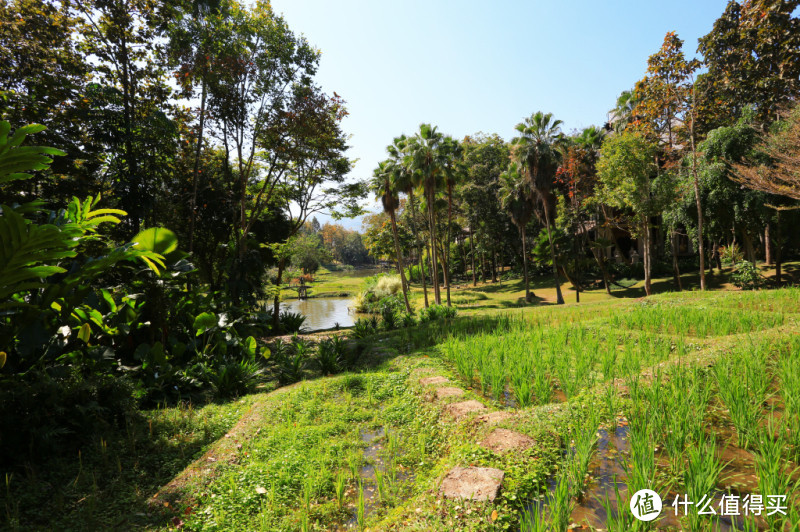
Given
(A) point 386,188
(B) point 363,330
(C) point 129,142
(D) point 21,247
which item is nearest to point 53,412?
(D) point 21,247

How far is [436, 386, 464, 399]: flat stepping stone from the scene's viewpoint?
4.19 meters

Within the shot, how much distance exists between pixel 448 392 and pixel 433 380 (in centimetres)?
57

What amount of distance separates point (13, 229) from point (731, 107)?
2509cm

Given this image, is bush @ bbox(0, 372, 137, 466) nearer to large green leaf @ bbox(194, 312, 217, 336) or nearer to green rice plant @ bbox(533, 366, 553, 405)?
large green leaf @ bbox(194, 312, 217, 336)

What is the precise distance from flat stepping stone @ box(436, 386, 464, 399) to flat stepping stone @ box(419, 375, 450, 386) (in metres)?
0.25

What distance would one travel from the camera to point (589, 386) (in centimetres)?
407

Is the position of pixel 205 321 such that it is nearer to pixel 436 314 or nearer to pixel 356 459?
pixel 356 459

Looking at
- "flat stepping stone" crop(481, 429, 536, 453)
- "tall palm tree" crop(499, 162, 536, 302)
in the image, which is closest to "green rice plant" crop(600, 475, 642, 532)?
"flat stepping stone" crop(481, 429, 536, 453)

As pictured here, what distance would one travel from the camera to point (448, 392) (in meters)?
4.30

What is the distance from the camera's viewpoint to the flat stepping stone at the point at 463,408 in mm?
3654

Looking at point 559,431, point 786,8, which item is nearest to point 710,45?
point 786,8

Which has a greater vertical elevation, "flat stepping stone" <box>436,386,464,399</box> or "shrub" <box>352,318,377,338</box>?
"flat stepping stone" <box>436,386,464,399</box>

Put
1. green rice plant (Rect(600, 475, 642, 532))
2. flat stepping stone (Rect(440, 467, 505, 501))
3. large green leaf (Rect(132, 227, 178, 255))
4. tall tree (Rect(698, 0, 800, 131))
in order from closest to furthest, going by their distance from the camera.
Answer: green rice plant (Rect(600, 475, 642, 532))
flat stepping stone (Rect(440, 467, 505, 501))
large green leaf (Rect(132, 227, 178, 255))
tall tree (Rect(698, 0, 800, 131))

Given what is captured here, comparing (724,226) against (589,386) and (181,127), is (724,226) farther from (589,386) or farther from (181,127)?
(181,127)
